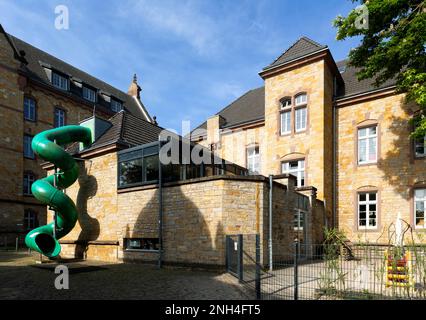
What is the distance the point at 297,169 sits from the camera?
755 inches

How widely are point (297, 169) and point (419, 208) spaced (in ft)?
21.1

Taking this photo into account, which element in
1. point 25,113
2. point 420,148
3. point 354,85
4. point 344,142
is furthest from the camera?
point 25,113

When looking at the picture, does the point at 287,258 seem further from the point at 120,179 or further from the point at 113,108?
the point at 113,108

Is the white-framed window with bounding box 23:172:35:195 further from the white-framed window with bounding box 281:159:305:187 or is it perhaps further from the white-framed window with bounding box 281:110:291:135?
the white-framed window with bounding box 281:110:291:135

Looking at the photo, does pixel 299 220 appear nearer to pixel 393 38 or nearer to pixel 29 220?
pixel 393 38

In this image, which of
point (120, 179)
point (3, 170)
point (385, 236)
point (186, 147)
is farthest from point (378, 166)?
point (3, 170)

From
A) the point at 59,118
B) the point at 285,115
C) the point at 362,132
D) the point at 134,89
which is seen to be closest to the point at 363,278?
the point at 362,132

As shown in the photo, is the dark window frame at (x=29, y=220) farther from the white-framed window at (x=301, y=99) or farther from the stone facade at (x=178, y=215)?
the white-framed window at (x=301, y=99)

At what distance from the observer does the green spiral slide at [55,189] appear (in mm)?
12648

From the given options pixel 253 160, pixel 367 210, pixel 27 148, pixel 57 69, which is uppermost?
pixel 57 69

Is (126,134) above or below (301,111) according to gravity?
below

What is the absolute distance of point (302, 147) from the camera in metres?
18.9

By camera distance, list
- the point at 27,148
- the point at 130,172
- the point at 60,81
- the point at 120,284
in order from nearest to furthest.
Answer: the point at 120,284
the point at 130,172
the point at 27,148
the point at 60,81

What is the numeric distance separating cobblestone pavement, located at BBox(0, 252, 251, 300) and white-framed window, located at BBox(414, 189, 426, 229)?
11575 millimetres
